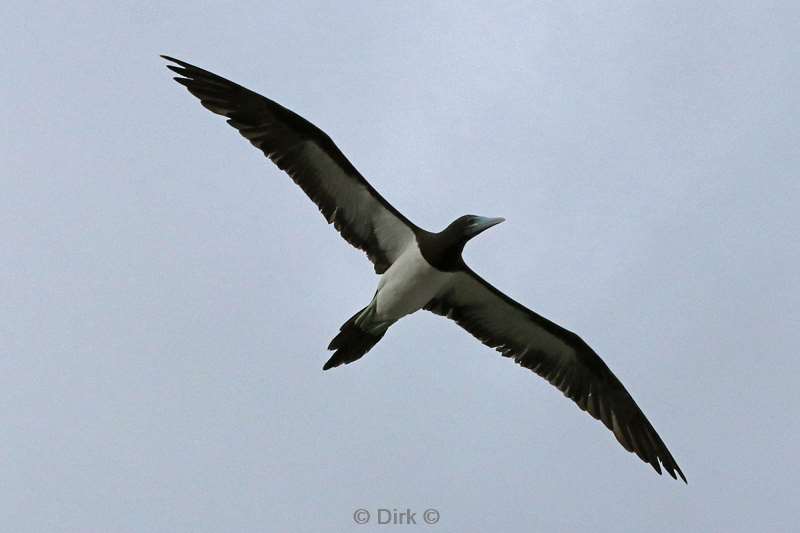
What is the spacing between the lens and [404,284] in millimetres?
19047

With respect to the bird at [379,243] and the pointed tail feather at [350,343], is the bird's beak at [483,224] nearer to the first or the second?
the bird at [379,243]

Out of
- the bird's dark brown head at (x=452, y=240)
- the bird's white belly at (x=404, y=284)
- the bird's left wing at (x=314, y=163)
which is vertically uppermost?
the bird's left wing at (x=314, y=163)

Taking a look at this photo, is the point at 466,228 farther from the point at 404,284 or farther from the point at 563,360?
the point at 563,360

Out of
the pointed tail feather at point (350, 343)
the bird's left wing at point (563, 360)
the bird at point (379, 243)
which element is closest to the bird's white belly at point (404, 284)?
the bird at point (379, 243)

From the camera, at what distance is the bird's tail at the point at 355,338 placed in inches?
758

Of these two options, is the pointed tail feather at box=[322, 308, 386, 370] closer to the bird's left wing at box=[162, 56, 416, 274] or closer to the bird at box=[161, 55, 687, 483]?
the bird at box=[161, 55, 687, 483]

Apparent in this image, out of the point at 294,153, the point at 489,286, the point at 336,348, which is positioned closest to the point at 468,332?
the point at 489,286

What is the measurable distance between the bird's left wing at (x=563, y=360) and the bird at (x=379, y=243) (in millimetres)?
23

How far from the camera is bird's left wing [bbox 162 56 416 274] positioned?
1917 cm

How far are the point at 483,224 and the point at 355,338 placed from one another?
2.67 meters

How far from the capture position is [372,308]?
19.2 meters

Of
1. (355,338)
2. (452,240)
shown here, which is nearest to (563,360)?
(452,240)

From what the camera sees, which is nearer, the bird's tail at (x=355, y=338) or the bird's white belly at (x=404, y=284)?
the bird's white belly at (x=404, y=284)

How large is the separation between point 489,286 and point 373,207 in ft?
7.35
